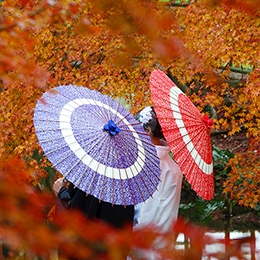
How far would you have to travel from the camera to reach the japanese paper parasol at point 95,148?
375cm

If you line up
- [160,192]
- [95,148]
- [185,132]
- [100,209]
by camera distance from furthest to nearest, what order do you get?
[185,132] → [160,192] → [100,209] → [95,148]

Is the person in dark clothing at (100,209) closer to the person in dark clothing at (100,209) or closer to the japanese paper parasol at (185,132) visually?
the person in dark clothing at (100,209)

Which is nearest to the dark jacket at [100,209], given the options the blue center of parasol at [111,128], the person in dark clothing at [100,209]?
the person in dark clothing at [100,209]

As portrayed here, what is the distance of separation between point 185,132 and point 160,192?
Result: 1.66ft

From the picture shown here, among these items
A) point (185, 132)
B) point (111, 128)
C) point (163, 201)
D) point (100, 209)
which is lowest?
point (100, 209)

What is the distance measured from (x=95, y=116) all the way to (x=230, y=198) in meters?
7.19

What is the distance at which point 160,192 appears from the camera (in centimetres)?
435

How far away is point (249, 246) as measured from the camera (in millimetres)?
2393

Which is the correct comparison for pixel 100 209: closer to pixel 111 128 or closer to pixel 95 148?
pixel 95 148

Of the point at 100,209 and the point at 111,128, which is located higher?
the point at 111,128

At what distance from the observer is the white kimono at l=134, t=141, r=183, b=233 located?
4.29 meters

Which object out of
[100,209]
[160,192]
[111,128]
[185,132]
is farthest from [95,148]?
[185,132]

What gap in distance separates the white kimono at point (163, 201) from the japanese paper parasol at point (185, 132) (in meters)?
0.15

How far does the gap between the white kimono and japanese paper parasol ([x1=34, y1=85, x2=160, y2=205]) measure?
256 millimetres
